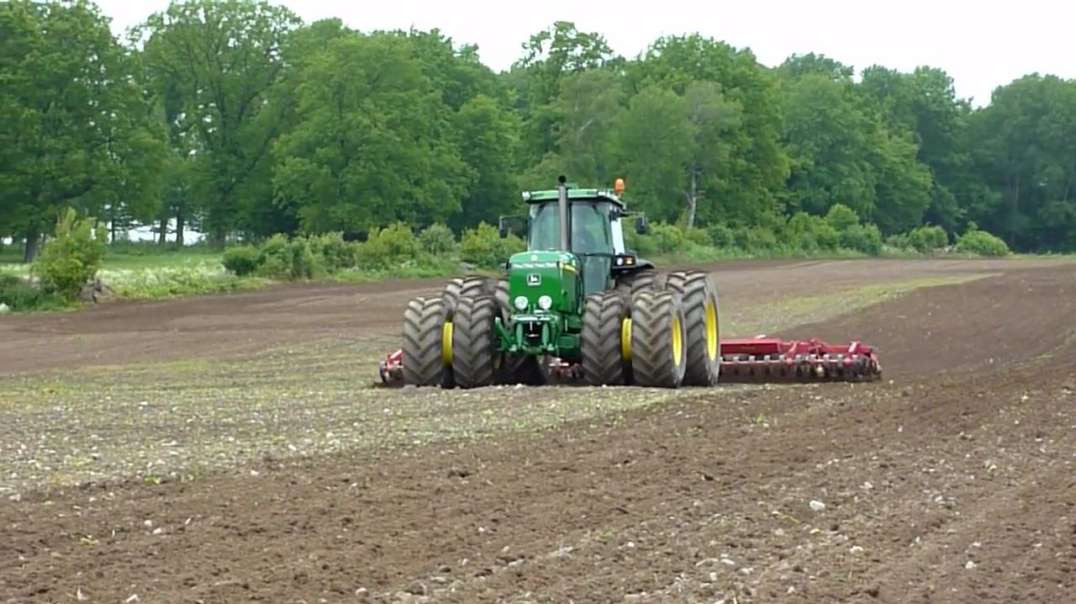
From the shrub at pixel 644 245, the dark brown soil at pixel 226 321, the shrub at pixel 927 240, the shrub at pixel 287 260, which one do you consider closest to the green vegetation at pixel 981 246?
the shrub at pixel 927 240

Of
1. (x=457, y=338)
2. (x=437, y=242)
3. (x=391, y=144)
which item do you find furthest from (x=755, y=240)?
(x=457, y=338)

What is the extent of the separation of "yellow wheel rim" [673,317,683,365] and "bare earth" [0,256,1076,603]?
3.09 ft

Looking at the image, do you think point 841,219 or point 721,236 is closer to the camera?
point 721,236

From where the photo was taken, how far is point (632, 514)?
30.7ft

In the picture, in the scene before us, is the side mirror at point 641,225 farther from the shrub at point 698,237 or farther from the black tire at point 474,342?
the shrub at point 698,237

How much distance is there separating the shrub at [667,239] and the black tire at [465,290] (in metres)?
49.1

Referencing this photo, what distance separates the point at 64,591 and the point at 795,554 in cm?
358

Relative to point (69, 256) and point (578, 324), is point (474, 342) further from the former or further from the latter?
point (69, 256)

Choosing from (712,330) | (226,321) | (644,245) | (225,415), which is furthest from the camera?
(644,245)

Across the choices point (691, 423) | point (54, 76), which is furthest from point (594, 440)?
point (54, 76)

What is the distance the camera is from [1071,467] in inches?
445

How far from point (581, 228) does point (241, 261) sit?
2956 cm

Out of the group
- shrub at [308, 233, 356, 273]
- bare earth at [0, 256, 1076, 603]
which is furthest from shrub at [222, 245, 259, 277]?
bare earth at [0, 256, 1076, 603]

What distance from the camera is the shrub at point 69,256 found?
37688 mm
